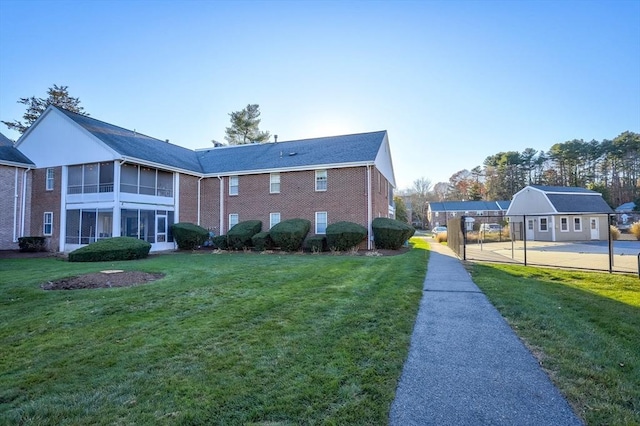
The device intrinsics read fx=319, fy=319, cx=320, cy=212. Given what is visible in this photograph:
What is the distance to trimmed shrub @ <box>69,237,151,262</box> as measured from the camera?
13.0m

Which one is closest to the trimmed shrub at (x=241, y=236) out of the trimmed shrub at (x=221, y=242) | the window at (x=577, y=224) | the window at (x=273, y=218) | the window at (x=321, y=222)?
the trimmed shrub at (x=221, y=242)

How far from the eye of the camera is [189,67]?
51.1 ft

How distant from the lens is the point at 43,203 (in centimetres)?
1862

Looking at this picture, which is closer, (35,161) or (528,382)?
(528,382)

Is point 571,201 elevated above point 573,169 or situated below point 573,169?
below

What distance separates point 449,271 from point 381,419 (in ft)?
29.4

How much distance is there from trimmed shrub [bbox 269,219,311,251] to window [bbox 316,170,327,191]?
2.83m

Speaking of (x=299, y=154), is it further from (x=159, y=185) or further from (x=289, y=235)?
(x=159, y=185)

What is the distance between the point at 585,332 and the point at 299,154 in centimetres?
1815

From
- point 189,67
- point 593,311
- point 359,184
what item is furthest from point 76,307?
point 359,184

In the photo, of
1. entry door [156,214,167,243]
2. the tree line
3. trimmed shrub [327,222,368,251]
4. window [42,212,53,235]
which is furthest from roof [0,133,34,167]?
the tree line

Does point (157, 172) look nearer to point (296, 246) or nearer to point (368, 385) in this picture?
point (296, 246)

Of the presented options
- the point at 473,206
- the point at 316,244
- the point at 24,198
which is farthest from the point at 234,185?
the point at 473,206

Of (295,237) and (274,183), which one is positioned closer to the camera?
(295,237)
